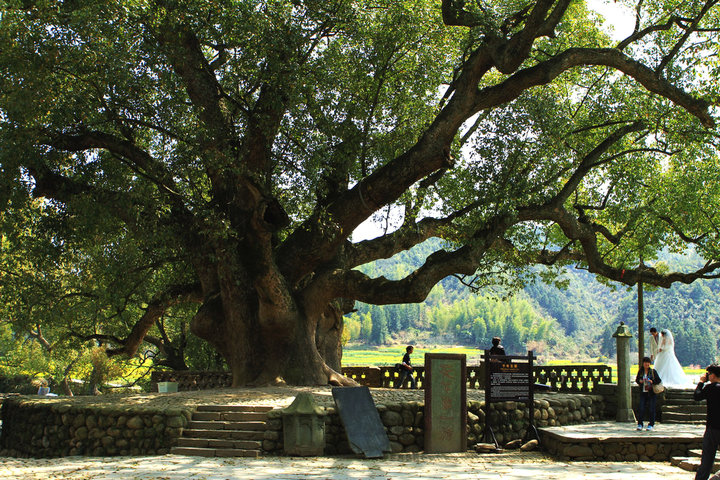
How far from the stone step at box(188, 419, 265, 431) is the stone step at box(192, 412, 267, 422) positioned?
0.37 feet

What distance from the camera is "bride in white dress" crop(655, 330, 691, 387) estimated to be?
18.3m

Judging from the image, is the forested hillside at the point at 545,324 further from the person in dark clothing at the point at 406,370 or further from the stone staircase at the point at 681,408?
the stone staircase at the point at 681,408

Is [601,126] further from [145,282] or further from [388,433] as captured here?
[145,282]

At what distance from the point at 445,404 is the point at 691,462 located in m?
4.30

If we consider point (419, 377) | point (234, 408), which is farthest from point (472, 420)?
point (419, 377)

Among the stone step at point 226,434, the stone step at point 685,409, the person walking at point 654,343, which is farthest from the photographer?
the person walking at point 654,343

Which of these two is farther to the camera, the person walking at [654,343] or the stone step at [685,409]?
the person walking at [654,343]

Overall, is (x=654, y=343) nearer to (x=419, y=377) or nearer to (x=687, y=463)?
(x=419, y=377)

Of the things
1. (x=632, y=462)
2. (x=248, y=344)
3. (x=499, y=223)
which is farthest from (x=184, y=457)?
(x=499, y=223)

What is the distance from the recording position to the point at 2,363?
5453 cm

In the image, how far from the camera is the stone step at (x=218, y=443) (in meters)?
12.1

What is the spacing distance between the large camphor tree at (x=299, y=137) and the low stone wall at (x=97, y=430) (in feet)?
13.1

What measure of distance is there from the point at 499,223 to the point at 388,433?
245 inches

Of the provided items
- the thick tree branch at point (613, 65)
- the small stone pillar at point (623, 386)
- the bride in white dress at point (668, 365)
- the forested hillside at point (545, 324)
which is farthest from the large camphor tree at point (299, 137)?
the forested hillside at point (545, 324)
